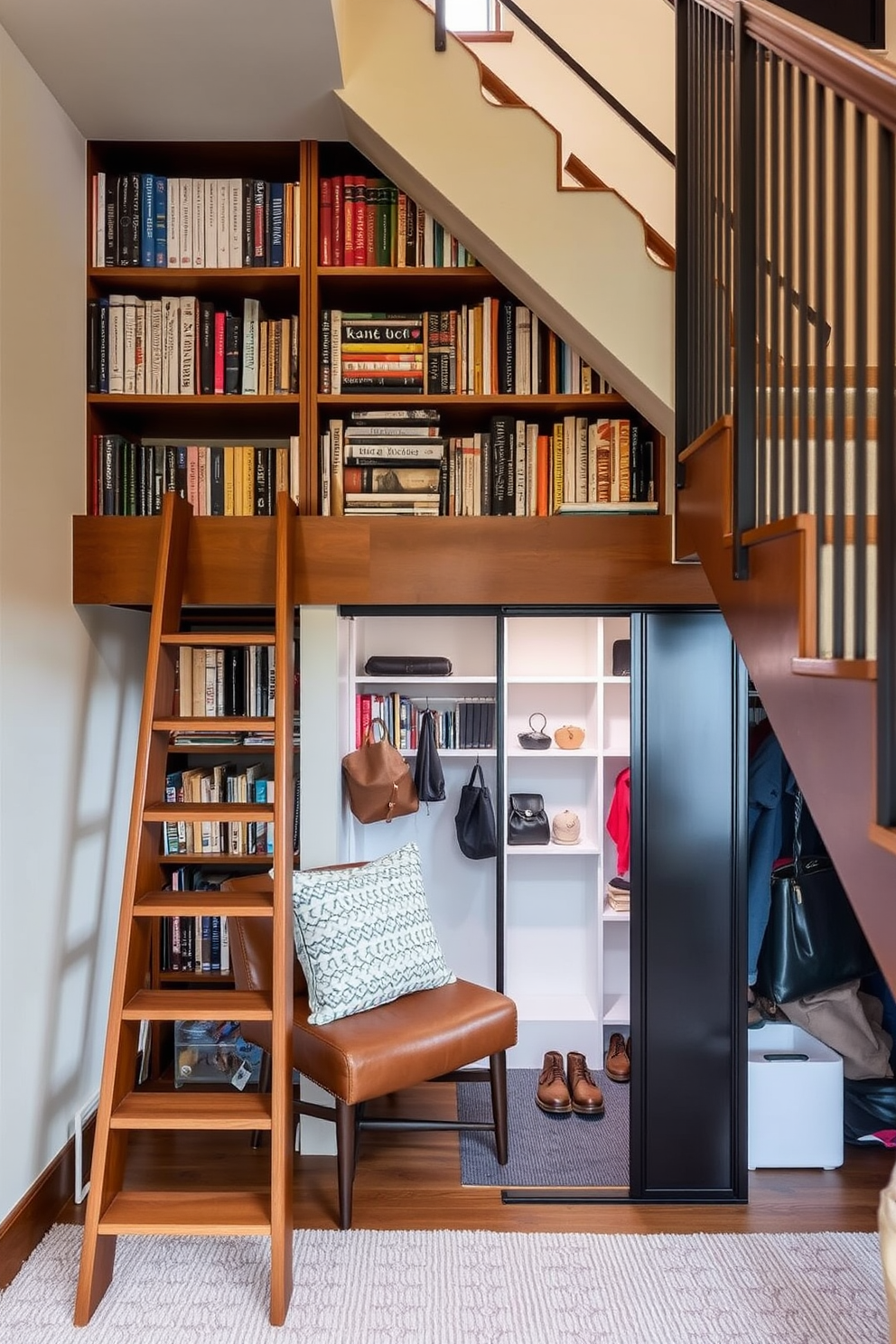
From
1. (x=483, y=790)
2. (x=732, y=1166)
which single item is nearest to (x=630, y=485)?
(x=483, y=790)

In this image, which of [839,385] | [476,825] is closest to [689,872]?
[476,825]

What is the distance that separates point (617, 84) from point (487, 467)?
1603 mm

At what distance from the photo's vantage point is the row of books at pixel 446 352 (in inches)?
113

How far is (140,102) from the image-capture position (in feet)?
8.49

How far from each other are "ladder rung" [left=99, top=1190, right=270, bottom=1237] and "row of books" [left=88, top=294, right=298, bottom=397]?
7.11ft

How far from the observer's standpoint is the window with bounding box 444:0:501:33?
3506mm

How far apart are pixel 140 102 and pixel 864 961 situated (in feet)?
10.8

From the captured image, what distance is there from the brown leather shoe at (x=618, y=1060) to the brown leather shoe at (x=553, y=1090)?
0.22 meters

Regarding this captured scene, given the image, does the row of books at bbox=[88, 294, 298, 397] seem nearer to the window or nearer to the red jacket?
the window

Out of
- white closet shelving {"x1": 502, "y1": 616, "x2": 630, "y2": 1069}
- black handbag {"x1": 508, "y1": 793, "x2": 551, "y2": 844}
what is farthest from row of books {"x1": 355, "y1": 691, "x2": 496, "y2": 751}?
black handbag {"x1": 508, "y1": 793, "x2": 551, "y2": 844}

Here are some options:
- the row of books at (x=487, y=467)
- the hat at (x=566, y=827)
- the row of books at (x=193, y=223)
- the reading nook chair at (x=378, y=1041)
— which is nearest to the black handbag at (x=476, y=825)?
the hat at (x=566, y=827)

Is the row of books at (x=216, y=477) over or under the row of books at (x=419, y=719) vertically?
over

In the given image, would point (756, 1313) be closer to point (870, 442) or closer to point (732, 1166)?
point (732, 1166)

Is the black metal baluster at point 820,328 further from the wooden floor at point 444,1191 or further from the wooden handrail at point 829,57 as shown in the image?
the wooden floor at point 444,1191
